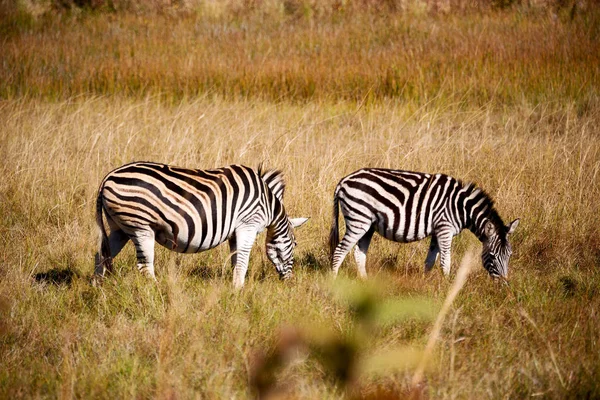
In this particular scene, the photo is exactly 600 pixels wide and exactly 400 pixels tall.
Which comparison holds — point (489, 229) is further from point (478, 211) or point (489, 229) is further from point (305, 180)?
point (305, 180)

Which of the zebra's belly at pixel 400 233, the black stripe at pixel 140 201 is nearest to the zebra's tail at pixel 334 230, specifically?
the zebra's belly at pixel 400 233

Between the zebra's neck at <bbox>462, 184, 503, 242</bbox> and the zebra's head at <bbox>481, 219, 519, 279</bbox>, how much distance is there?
6 centimetres

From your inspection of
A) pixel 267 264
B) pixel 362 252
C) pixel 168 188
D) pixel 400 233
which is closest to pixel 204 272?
pixel 267 264

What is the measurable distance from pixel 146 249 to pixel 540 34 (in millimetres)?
10560

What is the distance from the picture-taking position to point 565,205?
6500 mm

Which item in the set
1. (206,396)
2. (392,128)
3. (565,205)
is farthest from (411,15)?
(206,396)

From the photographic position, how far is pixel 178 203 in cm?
443

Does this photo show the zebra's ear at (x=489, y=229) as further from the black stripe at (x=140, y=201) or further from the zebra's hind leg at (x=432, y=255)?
the black stripe at (x=140, y=201)

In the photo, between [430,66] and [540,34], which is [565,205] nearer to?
[430,66]

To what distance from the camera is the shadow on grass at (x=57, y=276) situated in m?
5.02

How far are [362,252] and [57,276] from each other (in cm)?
244

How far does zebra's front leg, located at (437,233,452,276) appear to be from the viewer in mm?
5164

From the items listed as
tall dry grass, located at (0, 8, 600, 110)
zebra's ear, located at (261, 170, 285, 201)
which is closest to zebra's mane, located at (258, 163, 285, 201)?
zebra's ear, located at (261, 170, 285, 201)

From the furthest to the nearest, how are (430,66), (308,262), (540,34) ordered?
(540,34) → (430,66) → (308,262)
